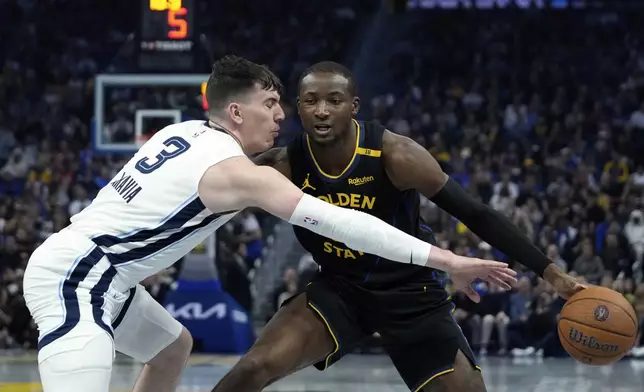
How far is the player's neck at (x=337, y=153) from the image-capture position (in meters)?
5.24

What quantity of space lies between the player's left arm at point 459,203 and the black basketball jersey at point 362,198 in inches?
4.0

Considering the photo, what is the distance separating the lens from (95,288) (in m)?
4.27

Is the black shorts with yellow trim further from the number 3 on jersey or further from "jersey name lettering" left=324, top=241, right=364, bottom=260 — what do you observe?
the number 3 on jersey

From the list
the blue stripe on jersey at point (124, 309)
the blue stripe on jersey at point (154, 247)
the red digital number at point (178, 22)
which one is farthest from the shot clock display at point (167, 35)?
the blue stripe on jersey at point (154, 247)

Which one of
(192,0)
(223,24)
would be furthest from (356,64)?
(192,0)

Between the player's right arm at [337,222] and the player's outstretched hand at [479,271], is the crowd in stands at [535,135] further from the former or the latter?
the player's right arm at [337,222]

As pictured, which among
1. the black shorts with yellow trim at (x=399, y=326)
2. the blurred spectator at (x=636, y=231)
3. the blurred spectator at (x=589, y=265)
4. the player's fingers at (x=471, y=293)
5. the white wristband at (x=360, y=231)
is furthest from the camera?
the blurred spectator at (x=636, y=231)

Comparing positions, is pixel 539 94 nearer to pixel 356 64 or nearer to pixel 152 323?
pixel 356 64

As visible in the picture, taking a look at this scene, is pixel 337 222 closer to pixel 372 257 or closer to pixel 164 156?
pixel 164 156

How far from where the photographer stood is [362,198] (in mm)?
5219

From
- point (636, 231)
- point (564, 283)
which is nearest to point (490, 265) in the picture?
point (564, 283)

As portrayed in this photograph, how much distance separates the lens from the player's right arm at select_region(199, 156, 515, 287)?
13.4 ft

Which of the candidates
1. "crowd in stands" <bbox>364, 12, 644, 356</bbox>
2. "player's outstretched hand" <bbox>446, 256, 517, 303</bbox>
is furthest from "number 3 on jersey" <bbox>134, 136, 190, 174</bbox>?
"crowd in stands" <bbox>364, 12, 644, 356</bbox>

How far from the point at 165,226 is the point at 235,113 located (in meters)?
0.64
